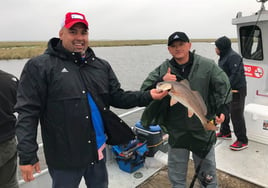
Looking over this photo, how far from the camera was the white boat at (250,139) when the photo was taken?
3318mm

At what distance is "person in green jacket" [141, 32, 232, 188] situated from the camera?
7.73ft

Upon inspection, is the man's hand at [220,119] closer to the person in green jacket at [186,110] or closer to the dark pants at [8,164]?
the person in green jacket at [186,110]

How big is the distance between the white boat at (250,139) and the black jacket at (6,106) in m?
0.81

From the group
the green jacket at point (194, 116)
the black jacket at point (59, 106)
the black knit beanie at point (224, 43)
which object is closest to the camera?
the black jacket at point (59, 106)

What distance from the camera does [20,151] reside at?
5.50ft

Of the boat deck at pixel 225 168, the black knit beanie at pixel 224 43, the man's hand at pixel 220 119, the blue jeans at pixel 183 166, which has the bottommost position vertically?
the boat deck at pixel 225 168

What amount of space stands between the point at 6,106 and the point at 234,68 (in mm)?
3666

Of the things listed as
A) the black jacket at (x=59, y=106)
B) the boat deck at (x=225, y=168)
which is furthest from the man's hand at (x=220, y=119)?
the boat deck at (x=225, y=168)

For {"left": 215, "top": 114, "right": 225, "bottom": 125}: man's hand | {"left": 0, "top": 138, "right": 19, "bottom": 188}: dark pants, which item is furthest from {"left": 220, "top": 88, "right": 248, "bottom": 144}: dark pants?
{"left": 0, "top": 138, "right": 19, "bottom": 188}: dark pants

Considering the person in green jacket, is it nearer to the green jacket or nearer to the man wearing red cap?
the green jacket

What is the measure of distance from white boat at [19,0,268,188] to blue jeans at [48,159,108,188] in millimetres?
1032

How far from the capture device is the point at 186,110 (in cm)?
239

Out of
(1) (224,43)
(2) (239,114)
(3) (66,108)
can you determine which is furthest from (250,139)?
(3) (66,108)

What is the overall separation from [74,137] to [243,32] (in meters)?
4.37
